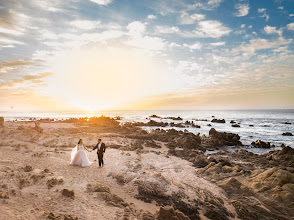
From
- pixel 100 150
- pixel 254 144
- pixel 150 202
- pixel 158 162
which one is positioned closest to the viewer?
pixel 150 202

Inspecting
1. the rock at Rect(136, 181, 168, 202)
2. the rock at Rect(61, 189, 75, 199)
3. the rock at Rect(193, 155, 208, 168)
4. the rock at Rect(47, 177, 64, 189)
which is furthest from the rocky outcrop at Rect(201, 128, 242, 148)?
the rock at Rect(61, 189, 75, 199)

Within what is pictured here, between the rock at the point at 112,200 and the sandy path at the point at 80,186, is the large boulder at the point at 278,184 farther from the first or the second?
the rock at the point at 112,200

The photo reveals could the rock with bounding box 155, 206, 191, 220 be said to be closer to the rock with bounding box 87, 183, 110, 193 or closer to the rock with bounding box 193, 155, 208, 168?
the rock with bounding box 87, 183, 110, 193

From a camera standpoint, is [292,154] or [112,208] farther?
[292,154]

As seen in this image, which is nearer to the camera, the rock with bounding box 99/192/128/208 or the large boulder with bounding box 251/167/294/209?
the rock with bounding box 99/192/128/208

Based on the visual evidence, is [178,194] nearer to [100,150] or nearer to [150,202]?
[150,202]

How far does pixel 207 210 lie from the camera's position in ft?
25.7

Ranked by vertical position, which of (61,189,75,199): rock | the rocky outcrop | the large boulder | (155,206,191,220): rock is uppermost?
(61,189,75,199): rock

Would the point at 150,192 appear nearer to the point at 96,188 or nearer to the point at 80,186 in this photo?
the point at 96,188

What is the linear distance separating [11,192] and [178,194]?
7.52 metres

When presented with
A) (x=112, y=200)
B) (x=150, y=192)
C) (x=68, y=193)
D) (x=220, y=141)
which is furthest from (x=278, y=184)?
(x=220, y=141)

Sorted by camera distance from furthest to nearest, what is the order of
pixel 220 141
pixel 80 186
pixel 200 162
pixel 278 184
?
pixel 220 141 → pixel 200 162 → pixel 278 184 → pixel 80 186

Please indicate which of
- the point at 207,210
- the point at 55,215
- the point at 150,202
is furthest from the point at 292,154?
the point at 55,215

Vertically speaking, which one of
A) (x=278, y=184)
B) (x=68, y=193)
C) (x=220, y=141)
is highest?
(x=68, y=193)
